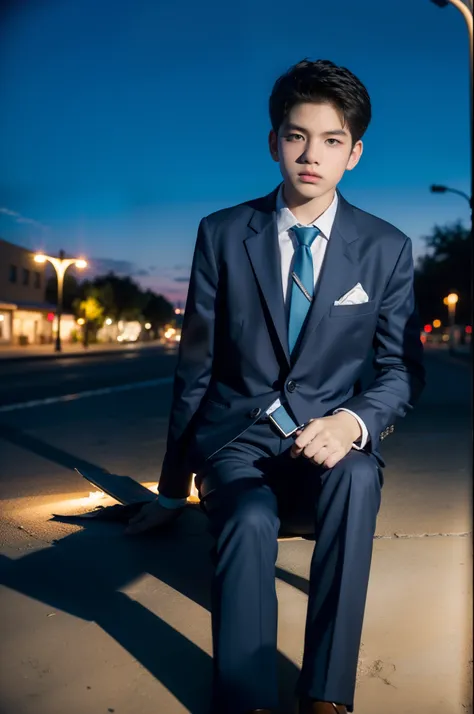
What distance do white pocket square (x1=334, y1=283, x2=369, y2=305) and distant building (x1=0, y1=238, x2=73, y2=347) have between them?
165ft

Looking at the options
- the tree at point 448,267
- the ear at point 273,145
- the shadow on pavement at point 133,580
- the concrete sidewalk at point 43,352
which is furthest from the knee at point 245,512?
the tree at point 448,267

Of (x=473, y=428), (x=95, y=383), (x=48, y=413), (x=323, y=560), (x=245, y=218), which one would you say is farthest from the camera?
(x=95, y=383)

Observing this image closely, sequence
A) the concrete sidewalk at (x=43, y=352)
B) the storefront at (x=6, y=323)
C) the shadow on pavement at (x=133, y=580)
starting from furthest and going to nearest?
the storefront at (x=6, y=323) < the concrete sidewalk at (x=43, y=352) < the shadow on pavement at (x=133, y=580)

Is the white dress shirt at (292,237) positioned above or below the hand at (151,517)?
above

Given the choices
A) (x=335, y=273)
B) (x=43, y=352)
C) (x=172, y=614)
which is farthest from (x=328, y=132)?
(x=43, y=352)

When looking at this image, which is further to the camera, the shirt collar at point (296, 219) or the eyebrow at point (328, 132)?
the shirt collar at point (296, 219)

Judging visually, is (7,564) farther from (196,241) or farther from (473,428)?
(473,428)

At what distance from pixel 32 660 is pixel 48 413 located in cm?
897

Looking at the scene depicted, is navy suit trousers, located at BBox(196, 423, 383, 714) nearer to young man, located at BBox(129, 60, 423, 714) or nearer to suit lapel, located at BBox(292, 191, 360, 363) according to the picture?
young man, located at BBox(129, 60, 423, 714)

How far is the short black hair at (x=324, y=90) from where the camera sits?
2551 millimetres

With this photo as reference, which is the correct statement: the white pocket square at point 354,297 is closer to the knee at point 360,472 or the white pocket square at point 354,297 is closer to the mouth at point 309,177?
the mouth at point 309,177

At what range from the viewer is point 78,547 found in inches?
149

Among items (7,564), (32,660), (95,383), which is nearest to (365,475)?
(32,660)

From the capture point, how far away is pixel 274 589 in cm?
216
